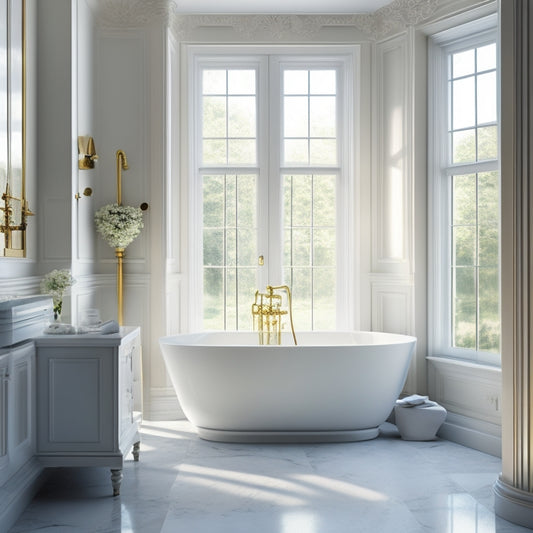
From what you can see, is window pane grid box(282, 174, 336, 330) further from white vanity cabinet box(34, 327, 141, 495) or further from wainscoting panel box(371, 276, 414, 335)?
white vanity cabinet box(34, 327, 141, 495)

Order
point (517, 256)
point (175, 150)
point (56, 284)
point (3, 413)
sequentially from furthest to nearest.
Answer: point (175, 150)
point (56, 284)
point (517, 256)
point (3, 413)

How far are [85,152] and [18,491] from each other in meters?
2.15

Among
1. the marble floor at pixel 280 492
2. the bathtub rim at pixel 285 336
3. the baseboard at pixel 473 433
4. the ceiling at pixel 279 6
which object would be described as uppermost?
the ceiling at pixel 279 6

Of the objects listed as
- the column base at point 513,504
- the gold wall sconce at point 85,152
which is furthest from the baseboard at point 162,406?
the column base at point 513,504

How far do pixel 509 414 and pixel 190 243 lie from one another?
117 inches

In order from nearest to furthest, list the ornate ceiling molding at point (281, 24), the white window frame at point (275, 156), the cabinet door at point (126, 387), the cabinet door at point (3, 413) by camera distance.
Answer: the cabinet door at point (3, 413) < the cabinet door at point (126, 387) < the ornate ceiling molding at point (281, 24) < the white window frame at point (275, 156)

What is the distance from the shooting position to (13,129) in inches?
137

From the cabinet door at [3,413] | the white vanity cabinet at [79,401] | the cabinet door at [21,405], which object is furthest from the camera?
the white vanity cabinet at [79,401]

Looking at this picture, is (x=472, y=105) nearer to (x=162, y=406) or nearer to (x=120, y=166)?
(x=120, y=166)

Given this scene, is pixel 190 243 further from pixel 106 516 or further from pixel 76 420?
pixel 106 516

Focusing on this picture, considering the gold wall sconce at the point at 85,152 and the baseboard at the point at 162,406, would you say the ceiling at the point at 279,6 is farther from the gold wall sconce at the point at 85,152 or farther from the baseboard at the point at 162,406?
the baseboard at the point at 162,406

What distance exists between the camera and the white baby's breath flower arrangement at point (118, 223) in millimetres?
4555

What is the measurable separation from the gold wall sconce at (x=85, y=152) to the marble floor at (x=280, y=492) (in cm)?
180

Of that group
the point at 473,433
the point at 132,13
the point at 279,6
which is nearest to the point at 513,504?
the point at 473,433
